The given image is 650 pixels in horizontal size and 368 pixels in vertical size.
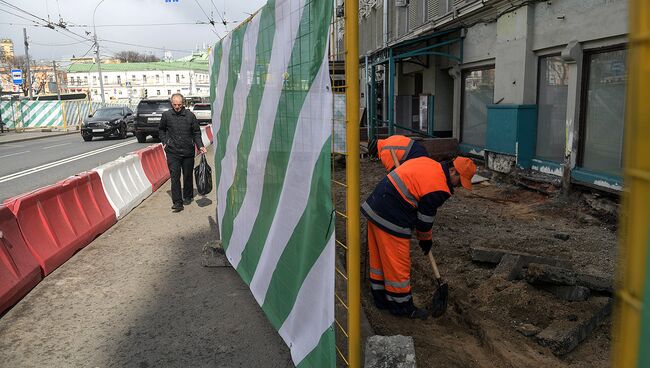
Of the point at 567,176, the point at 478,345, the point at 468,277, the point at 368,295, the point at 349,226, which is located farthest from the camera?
the point at 567,176

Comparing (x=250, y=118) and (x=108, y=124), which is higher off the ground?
(x=250, y=118)

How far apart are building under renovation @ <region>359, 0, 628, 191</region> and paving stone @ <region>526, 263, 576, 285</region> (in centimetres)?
275

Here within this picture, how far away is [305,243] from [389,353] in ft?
2.54

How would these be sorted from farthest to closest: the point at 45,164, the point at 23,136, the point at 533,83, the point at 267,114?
the point at 23,136, the point at 45,164, the point at 533,83, the point at 267,114

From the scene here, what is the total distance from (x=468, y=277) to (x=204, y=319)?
8.46 feet

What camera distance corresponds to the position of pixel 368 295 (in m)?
4.64

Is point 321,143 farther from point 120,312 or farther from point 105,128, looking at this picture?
point 105,128

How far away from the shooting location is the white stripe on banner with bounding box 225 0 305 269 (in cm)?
283

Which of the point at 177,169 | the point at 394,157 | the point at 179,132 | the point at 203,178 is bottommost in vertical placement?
the point at 203,178

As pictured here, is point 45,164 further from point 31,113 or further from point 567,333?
point 31,113

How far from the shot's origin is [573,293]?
4191 mm

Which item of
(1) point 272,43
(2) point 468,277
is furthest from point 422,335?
(1) point 272,43

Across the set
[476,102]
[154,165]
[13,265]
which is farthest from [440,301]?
[476,102]

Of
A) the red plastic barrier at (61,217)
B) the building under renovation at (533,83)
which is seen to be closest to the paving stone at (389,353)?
the red plastic barrier at (61,217)
